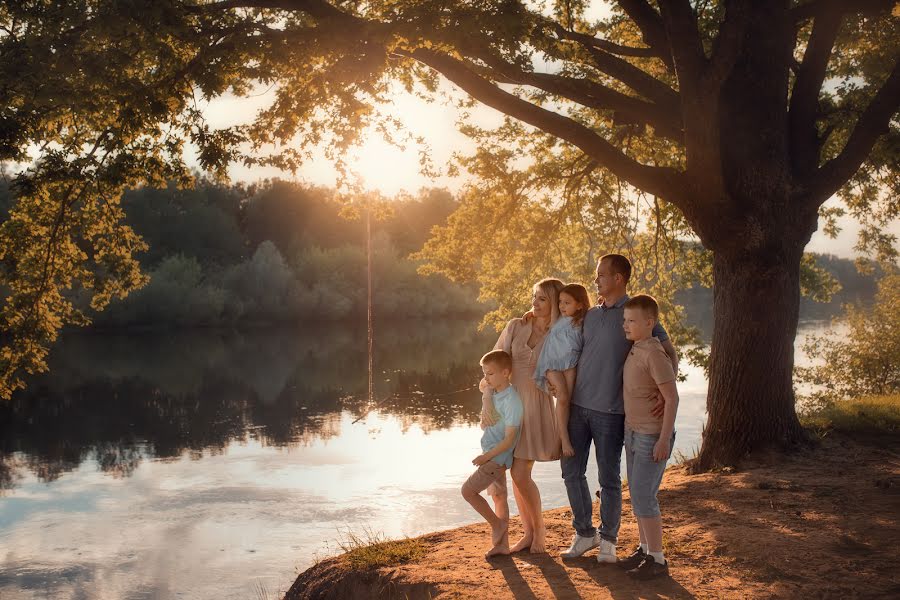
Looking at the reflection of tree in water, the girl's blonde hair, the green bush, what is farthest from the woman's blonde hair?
the reflection of tree in water

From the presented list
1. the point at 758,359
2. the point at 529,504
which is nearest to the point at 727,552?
the point at 529,504

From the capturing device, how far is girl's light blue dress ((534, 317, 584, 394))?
5461 mm

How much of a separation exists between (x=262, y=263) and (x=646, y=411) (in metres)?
52.8

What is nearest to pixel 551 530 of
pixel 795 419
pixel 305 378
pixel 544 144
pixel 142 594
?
pixel 795 419

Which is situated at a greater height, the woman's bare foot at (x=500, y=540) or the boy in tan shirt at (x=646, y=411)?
the boy in tan shirt at (x=646, y=411)

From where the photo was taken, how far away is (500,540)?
621 cm

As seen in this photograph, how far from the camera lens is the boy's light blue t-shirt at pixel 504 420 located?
18.9 feet

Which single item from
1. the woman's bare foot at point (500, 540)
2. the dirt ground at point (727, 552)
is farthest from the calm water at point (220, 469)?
the woman's bare foot at point (500, 540)

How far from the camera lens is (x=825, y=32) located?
31.1ft

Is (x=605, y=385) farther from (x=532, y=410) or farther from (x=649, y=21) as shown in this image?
(x=649, y=21)

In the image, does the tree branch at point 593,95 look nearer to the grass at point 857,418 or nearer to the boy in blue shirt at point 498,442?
the grass at point 857,418

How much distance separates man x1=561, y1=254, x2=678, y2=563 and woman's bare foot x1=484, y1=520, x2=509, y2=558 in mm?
854

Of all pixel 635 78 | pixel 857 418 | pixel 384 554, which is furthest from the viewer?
pixel 857 418

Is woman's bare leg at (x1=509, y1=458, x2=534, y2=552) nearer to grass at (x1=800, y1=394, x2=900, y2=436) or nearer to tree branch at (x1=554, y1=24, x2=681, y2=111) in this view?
grass at (x1=800, y1=394, x2=900, y2=436)
